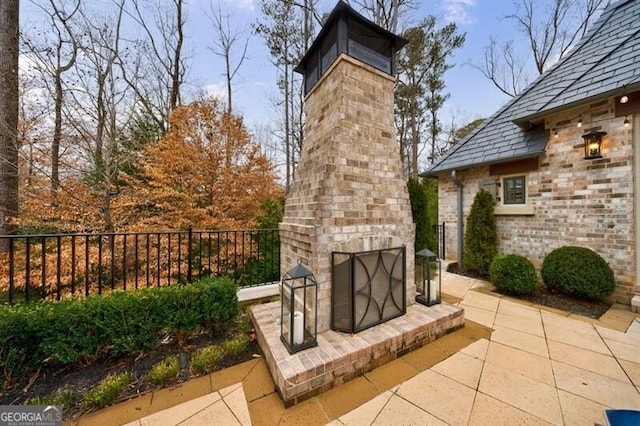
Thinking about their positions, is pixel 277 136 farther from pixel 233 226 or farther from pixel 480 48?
pixel 480 48

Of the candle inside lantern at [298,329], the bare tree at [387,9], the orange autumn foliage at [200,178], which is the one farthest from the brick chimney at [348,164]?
the bare tree at [387,9]

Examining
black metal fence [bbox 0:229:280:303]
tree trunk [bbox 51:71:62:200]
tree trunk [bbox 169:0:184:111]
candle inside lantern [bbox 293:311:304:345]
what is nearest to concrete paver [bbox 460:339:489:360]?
candle inside lantern [bbox 293:311:304:345]

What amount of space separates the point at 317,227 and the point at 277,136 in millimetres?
8845

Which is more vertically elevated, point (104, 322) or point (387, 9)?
point (387, 9)

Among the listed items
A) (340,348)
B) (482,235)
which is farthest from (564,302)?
(340,348)

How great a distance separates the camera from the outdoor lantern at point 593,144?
3963mm

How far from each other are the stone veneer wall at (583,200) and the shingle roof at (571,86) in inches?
13.8

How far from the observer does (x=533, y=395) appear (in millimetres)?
2021

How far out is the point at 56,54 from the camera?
197 inches

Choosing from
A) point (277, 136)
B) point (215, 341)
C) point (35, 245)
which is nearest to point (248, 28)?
point (277, 136)

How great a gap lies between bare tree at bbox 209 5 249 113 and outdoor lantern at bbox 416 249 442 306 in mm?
8727

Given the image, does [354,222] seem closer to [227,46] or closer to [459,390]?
[459,390]

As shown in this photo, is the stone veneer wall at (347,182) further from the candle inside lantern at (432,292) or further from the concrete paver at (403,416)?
the concrete paver at (403,416)

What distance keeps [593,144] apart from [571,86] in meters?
1.32
